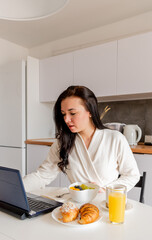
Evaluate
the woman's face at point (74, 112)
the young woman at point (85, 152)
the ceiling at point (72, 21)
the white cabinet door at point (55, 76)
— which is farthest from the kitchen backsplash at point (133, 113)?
the woman's face at point (74, 112)

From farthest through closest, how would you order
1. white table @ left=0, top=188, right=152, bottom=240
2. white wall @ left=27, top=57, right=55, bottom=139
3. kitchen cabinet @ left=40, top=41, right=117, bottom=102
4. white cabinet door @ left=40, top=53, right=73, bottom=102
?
white wall @ left=27, top=57, right=55, bottom=139, white cabinet door @ left=40, top=53, right=73, bottom=102, kitchen cabinet @ left=40, top=41, right=117, bottom=102, white table @ left=0, top=188, right=152, bottom=240

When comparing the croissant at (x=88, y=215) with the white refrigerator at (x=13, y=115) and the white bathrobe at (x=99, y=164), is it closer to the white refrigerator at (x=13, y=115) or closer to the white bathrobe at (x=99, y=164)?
the white bathrobe at (x=99, y=164)

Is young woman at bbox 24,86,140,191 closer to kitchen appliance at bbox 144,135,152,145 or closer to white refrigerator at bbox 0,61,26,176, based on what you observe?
kitchen appliance at bbox 144,135,152,145

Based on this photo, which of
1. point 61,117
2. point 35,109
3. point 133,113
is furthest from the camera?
point 35,109

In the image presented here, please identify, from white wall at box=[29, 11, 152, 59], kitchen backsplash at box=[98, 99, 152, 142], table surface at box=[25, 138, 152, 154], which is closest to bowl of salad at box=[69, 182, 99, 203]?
table surface at box=[25, 138, 152, 154]

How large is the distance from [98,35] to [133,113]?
47.2 inches

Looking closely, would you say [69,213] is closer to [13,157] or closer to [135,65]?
[135,65]

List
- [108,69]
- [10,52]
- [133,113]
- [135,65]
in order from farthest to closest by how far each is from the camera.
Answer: [10,52] → [133,113] → [108,69] → [135,65]

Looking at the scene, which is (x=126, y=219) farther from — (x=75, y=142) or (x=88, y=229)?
(x=75, y=142)

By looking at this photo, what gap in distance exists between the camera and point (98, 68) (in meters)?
2.42

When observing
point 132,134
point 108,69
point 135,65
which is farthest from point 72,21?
point 132,134

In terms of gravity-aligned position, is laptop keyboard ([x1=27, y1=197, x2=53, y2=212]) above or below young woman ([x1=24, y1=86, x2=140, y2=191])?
below

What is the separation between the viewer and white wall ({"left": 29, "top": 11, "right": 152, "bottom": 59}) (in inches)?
97.7

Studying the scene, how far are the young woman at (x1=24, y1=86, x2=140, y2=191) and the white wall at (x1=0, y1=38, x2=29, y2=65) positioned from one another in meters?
2.41
